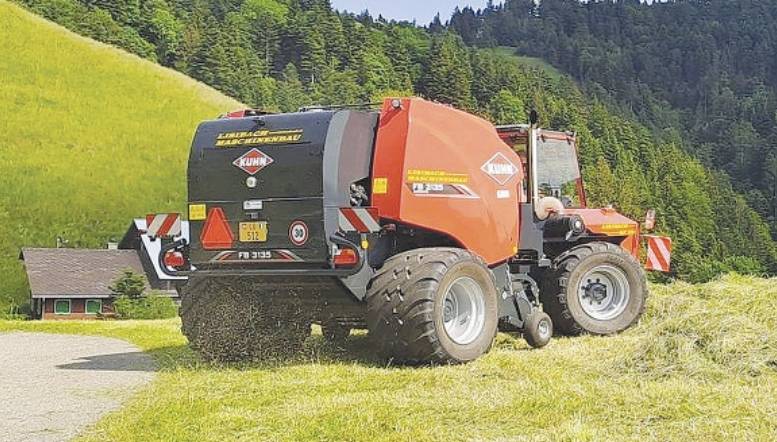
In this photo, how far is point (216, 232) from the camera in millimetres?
10359

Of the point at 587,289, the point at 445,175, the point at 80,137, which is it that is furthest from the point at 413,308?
the point at 80,137

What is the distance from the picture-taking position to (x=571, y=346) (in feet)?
37.0

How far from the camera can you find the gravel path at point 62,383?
24.6 ft

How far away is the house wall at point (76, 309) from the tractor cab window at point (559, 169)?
149ft

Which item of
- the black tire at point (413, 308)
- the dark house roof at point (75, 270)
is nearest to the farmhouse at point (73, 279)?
the dark house roof at point (75, 270)

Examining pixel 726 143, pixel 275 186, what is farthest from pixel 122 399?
pixel 726 143

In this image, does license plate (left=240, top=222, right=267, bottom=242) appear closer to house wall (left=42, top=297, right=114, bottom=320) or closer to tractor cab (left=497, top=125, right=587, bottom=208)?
tractor cab (left=497, top=125, right=587, bottom=208)

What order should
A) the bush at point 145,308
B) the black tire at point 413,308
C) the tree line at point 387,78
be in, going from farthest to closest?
the tree line at point 387,78 → the bush at point 145,308 → the black tire at point 413,308

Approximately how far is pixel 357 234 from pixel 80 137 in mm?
57224

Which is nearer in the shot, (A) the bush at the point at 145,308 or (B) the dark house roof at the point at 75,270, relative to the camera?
(A) the bush at the point at 145,308

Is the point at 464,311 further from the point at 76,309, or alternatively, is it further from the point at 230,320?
the point at 76,309

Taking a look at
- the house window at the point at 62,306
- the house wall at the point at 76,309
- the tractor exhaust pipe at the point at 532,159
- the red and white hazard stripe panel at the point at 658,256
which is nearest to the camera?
the tractor exhaust pipe at the point at 532,159

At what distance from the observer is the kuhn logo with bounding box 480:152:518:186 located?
1101cm

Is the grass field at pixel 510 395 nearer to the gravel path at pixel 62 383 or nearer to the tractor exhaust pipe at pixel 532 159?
the gravel path at pixel 62 383
